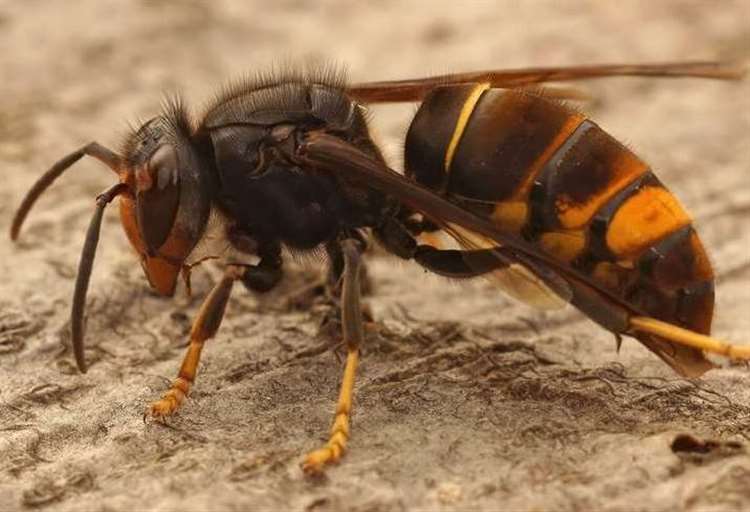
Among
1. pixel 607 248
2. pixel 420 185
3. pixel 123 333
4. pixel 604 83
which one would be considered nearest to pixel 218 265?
pixel 123 333

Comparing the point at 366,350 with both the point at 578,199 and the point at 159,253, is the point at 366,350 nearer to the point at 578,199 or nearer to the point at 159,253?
the point at 159,253

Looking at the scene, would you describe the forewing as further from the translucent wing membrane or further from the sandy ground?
the sandy ground

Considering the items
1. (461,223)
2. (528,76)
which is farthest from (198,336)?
(528,76)

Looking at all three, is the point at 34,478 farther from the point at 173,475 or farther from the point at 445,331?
the point at 445,331

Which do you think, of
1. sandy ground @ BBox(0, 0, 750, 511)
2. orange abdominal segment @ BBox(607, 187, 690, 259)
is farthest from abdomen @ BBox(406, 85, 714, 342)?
sandy ground @ BBox(0, 0, 750, 511)

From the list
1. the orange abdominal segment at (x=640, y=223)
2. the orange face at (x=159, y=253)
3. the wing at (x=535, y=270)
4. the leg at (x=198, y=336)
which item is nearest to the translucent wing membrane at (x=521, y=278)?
the wing at (x=535, y=270)

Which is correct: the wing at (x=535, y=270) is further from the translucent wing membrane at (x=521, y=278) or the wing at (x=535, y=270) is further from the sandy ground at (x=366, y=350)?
the sandy ground at (x=366, y=350)
